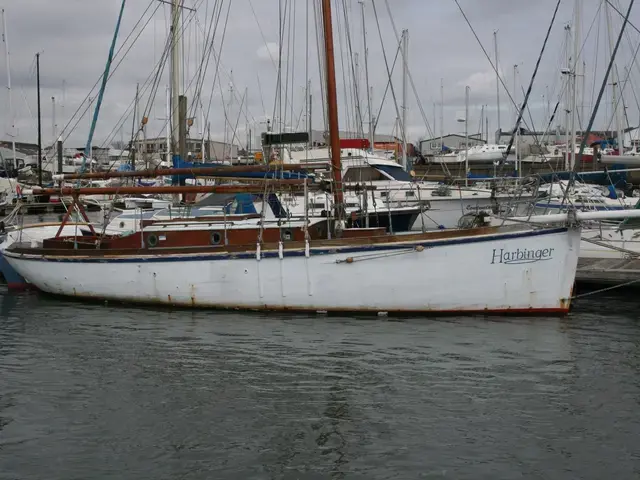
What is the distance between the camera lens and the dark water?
830 cm

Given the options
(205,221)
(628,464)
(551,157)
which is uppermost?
(551,157)

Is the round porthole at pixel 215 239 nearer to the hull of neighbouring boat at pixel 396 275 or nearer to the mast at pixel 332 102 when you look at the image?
the hull of neighbouring boat at pixel 396 275

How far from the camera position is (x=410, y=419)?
9.63 m

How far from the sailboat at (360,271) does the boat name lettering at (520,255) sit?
0.02 m

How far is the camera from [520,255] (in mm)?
15266

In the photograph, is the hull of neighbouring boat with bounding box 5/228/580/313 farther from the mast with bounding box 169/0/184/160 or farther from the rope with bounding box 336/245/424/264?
the mast with bounding box 169/0/184/160

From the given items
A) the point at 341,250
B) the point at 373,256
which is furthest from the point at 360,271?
the point at 341,250

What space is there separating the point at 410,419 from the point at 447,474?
168 cm

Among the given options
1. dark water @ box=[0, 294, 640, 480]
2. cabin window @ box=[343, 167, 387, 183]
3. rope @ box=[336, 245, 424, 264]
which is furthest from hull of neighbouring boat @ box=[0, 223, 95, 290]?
cabin window @ box=[343, 167, 387, 183]

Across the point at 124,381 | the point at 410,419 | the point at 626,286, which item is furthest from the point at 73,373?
the point at 626,286

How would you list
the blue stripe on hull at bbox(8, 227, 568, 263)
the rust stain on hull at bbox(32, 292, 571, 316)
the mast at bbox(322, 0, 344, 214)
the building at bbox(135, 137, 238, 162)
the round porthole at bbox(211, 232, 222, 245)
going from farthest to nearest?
the building at bbox(135, 137, 238, 162)
the mast at bbox(322, 0, 344, 214)
the round porthole at bbox(211, 232, 222, 245)
the rust stain on hull at bbox(32, 292, 571, 316)
the blue stripe on hull at bbox(8, 227, 568, 263)

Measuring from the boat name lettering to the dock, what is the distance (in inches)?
174

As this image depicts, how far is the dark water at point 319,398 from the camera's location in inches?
327

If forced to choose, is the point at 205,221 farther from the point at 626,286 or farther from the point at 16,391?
the point at 626,286
